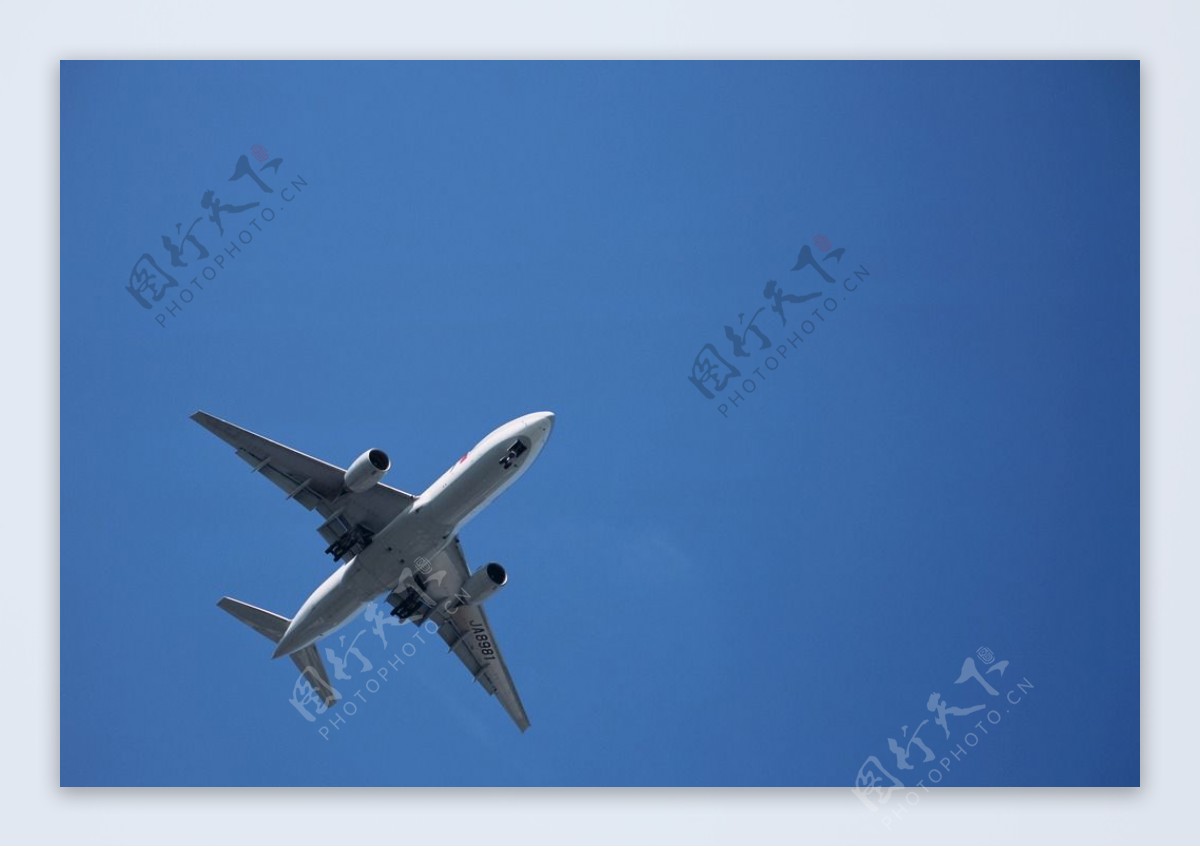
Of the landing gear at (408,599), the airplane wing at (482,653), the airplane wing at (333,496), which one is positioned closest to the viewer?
the airplane wing at (333,496)

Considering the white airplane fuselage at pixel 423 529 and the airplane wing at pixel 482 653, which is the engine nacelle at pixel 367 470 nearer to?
the white airplane fuselage at pixel 423 529

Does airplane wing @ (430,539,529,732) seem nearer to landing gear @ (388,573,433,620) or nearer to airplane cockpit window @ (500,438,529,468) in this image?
landing gear @ (388,573,433,620)

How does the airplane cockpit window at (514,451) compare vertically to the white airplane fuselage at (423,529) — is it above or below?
above

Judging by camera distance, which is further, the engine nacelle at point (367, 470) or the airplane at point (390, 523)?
the engine nacelle at point (367, 470)

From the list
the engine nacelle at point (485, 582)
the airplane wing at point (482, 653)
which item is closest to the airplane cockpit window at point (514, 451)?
the engine nacelle at point (485, 582)

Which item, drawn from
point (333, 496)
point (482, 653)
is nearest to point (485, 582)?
point (482, 653)

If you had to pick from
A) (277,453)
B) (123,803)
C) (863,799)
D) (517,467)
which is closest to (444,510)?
(517,467)

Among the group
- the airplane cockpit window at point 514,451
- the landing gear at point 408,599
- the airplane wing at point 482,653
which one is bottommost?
the airplane wing at point 482,653
